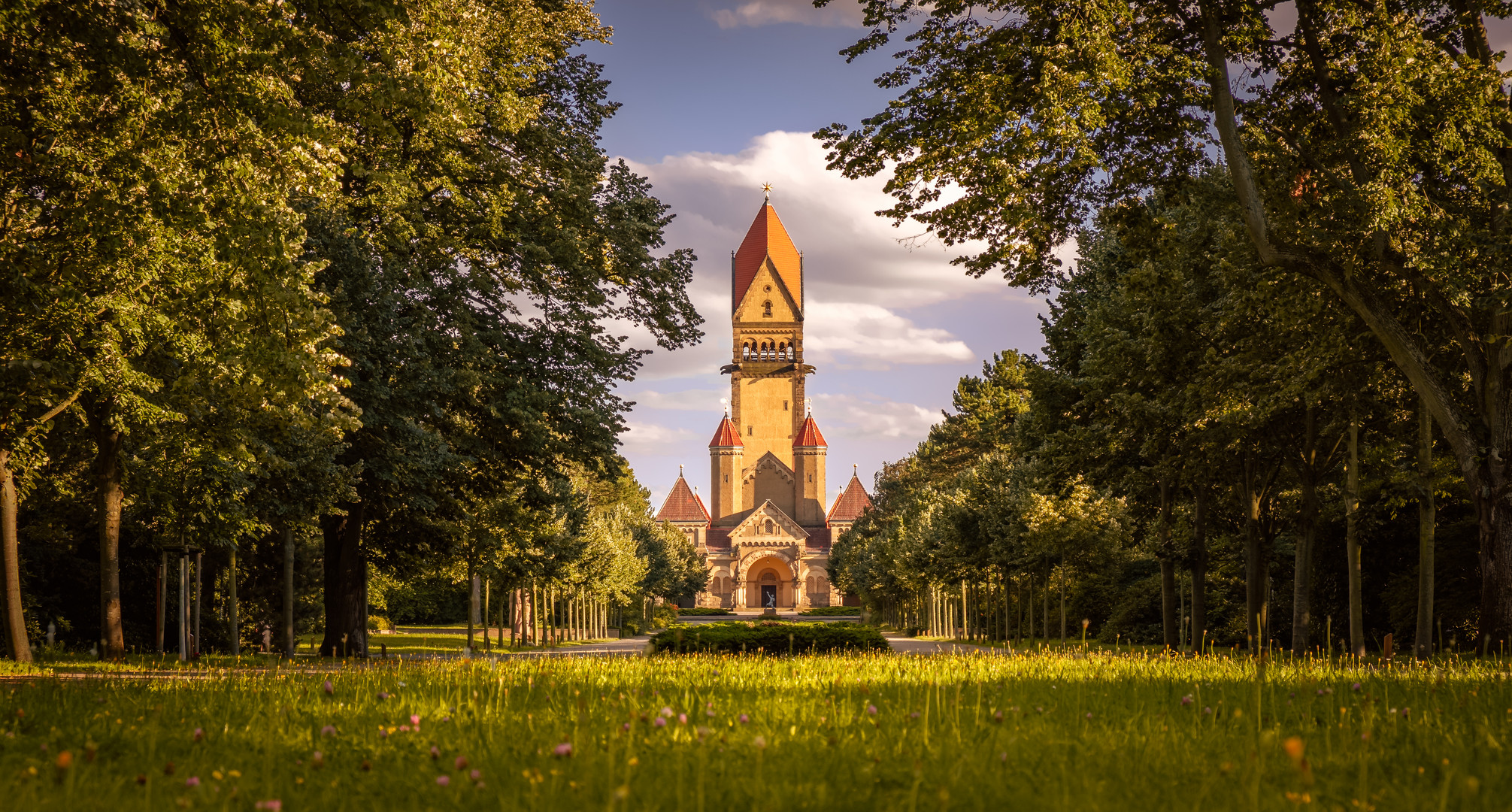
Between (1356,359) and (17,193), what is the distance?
18.1 meters

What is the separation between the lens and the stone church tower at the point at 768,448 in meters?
122

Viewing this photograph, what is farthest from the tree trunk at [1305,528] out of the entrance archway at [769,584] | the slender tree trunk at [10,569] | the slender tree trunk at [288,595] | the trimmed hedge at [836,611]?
the entrance archway at [769,584]

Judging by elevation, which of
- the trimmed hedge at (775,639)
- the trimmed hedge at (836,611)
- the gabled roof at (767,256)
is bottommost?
the trimmed hedge at (836,611)

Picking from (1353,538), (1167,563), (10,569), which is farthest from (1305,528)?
(10,569)

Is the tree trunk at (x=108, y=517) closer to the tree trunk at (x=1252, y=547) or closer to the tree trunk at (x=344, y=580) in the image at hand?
the tree trunk at (x=344, y=580)

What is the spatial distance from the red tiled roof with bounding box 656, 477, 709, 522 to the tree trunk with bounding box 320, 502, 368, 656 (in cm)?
10301

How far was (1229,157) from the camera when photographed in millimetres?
13766

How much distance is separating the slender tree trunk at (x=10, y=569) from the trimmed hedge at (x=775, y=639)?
9.31 m

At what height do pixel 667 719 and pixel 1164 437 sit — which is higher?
pixel 1164 437

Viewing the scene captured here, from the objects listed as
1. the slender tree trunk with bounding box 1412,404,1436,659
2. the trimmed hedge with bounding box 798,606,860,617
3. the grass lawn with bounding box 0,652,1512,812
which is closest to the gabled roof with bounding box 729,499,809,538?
the trimmed hedge with bounding box 798,606,860,617

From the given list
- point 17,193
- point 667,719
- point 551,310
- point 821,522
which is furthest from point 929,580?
point 821,522

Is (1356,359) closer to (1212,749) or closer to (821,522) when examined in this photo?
(1212,749)

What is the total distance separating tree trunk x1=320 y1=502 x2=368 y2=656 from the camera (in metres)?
21.6

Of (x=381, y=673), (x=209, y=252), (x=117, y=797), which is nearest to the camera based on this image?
(x=117, y=797)
